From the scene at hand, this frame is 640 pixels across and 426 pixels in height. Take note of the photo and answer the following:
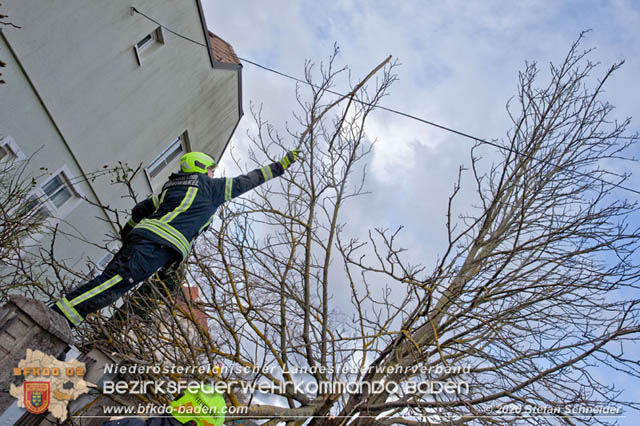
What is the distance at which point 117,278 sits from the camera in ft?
9.93

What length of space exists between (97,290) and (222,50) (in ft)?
38.2

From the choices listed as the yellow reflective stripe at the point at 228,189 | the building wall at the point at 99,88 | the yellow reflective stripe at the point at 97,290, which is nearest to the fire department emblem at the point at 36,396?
the yellow reflective stripe at the point at 97,290

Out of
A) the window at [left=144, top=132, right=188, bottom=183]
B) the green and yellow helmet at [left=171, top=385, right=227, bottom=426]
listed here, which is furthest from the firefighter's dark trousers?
the window at [left=144, top=132, right=188, bottom=183]

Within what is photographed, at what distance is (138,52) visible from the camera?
27.4 ft

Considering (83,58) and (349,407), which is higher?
(83,58)

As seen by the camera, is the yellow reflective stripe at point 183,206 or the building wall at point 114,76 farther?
the building wall at point 114,76

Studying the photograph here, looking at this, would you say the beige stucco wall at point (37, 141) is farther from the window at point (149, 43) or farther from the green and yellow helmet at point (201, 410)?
the green and yellow helmet at point (201, 410)

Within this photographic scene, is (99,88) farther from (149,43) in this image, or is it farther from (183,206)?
(183,206)

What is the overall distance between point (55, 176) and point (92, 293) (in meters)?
6.18

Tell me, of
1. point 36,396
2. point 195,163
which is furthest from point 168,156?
point 36,396

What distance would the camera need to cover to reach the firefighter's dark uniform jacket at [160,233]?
9.62 ft

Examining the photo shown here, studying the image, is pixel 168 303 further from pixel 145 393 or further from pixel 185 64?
pixel 185 64

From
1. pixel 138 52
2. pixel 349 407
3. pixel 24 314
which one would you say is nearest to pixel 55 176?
pixel 138 52

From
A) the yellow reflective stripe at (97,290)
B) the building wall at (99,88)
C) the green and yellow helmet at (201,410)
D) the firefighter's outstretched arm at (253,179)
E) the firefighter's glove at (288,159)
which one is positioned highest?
the building wall at (99,88)
